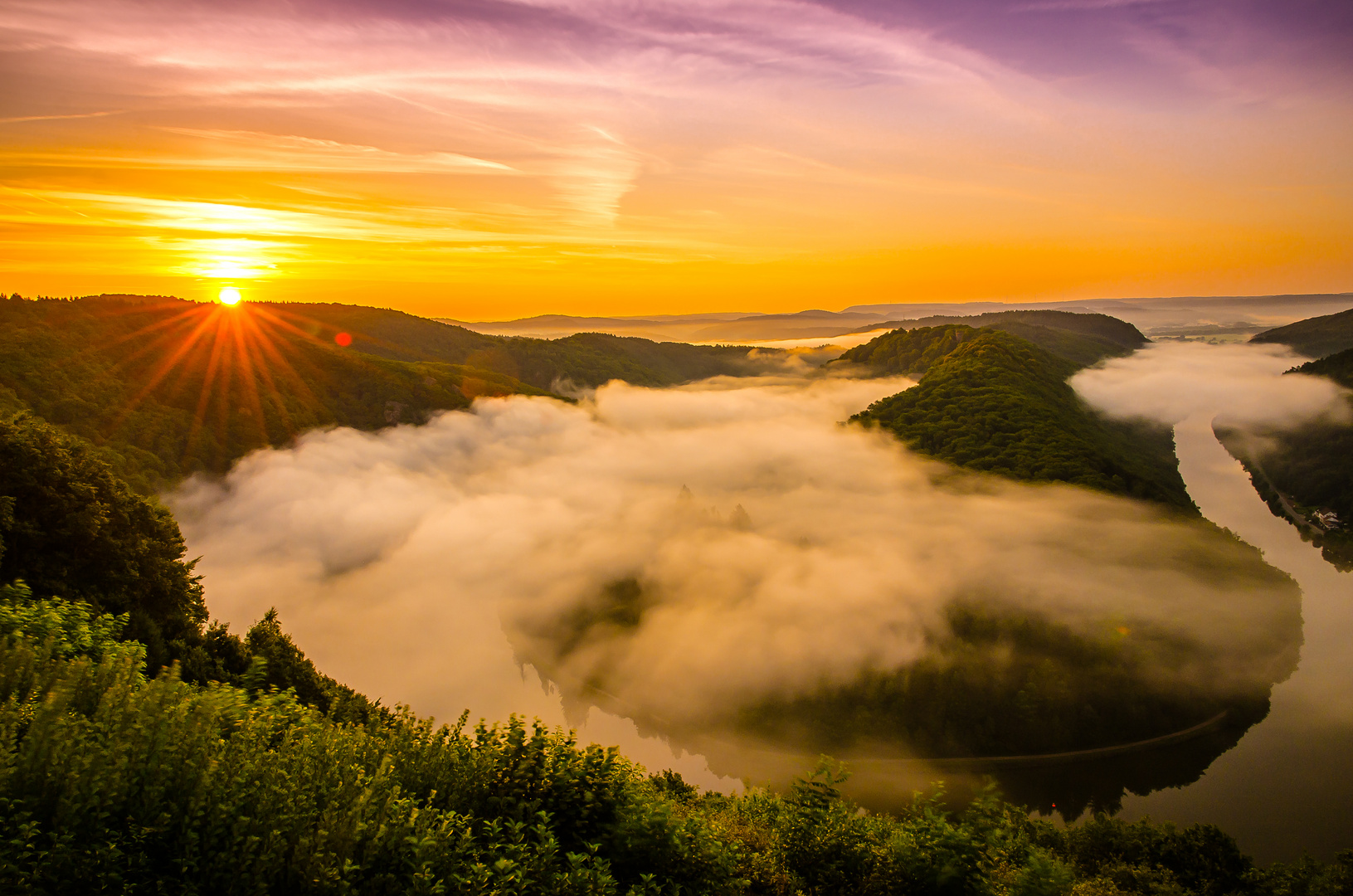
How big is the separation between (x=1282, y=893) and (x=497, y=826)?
60.3 metres

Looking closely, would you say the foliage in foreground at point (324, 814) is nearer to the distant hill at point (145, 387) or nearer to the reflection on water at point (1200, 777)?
the reflection on water at point (1200, 777)

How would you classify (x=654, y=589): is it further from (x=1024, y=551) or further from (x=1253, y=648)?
(x=1253, y=648)

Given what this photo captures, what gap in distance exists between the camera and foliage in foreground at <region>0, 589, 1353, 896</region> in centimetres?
1152

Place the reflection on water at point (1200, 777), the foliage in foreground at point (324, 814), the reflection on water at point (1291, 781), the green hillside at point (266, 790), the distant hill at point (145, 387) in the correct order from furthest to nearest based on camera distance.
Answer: the distant hill at point (145, 387) → the reflection on water at point (1291, 781) → the reflection on water at point (1200, 777) → the green hillside at point (266, 790) → the foliage in foreground at point (324, 814)

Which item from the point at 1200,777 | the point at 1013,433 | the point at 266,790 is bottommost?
the point at 1200,777

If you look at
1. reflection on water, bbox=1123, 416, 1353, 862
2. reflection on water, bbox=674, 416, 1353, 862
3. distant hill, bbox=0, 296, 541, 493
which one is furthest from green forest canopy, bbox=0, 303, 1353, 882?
distant hill, bbox=0, 296, 541, 493

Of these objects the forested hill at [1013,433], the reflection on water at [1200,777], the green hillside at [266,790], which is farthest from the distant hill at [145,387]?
the forested hill at [1013,433]

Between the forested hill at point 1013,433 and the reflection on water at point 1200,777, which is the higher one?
the forested hill at point 1013,433

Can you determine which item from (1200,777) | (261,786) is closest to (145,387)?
(261,786)

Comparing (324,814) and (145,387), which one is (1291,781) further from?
(145,387)

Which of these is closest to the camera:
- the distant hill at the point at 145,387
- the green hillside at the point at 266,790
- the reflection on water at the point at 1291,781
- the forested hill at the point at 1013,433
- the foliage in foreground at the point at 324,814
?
the foliage in foreground at the point at 324,814

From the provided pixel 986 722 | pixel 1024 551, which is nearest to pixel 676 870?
pixel 986 722

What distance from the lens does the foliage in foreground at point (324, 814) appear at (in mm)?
11523

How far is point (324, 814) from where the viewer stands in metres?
13.1
